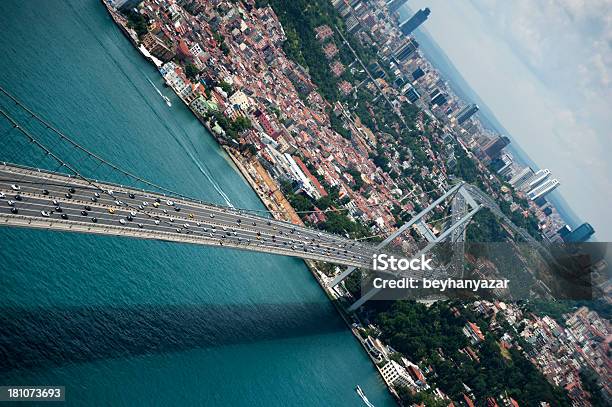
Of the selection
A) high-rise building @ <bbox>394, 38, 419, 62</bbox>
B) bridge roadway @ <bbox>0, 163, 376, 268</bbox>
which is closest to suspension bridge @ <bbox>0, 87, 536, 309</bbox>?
bridge roadway @ <bbox>0, 163, 376, 268</bbox>

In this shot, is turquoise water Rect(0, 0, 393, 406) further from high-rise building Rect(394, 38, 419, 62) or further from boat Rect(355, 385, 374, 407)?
high-rise building Rect(394, 38, 419, 62)

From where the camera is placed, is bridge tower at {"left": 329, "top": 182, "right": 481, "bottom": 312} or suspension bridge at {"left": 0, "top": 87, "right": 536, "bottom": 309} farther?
bridge tower at {"left": 329, "top": 182, "right": 481, "bottom": 312}

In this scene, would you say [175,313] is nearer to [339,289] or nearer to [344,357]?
[344,357]

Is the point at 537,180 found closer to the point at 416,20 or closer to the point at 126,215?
the point at 416,20

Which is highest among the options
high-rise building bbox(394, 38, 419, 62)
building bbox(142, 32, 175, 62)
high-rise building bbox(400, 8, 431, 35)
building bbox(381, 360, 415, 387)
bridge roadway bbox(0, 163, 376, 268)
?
high-rise building bbox(400, 8, 431, 35)

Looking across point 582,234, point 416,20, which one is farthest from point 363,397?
point 416,20

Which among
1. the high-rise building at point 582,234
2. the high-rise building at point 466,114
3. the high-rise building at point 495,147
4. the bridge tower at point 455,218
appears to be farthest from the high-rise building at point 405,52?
the bridge tower at point 455,218
